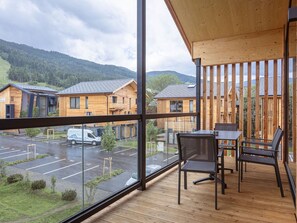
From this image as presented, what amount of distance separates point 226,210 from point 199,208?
0.95 ft

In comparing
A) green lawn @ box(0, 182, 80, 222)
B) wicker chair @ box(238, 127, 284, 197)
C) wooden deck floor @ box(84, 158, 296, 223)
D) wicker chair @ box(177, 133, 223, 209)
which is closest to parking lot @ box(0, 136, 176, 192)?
green lawn @ box(0, 182, 80, 222)

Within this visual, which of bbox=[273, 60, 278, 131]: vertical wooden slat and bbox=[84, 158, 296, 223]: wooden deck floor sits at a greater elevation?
bbox=[273, 60, 278, 131]: vertical wooden slat

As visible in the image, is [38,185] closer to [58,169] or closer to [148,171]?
[58,169]

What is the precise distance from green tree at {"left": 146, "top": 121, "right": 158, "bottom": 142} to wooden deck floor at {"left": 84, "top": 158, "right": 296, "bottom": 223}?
2.17 feet

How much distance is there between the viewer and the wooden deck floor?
221 centimetres

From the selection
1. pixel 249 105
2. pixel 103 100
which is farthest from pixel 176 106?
pixel 103 100

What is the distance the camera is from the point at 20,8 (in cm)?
166

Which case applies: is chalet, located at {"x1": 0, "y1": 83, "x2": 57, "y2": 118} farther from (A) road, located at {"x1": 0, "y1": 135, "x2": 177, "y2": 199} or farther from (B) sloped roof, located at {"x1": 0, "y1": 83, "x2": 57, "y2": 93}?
(A) road, located at {"x1": 0, "y1": 135, "x2": 177, "y2": 199}

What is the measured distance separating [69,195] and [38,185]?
1.18 ft

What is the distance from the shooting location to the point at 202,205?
2.51m

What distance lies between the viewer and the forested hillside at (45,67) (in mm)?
1588

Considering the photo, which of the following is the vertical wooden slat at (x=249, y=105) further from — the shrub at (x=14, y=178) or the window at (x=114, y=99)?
the shrub at (x=14, y=178)

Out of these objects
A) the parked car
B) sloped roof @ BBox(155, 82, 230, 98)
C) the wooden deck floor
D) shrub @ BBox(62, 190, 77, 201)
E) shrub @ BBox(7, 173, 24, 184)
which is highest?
sloped roof @ BBox(155, 82, 230, 98)

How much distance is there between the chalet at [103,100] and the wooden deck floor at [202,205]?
829mm
